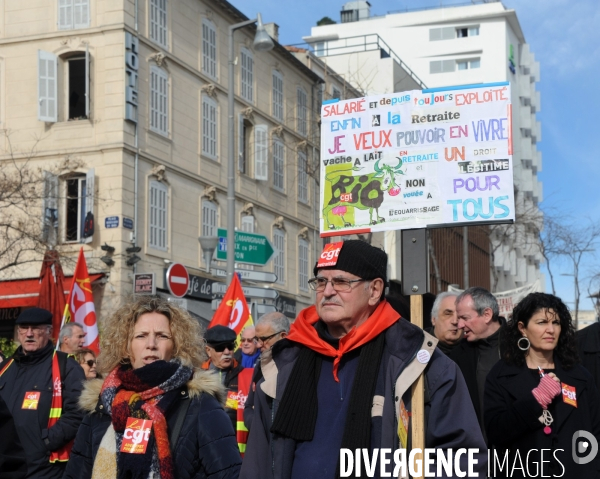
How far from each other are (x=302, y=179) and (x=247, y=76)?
18.9ft

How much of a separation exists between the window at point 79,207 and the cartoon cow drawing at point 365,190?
21.1m

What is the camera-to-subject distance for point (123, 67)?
2714 cm

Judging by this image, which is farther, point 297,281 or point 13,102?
point 297,281

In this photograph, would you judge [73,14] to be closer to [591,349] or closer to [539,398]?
[591,349]

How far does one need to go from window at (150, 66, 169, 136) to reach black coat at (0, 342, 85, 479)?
20.6m

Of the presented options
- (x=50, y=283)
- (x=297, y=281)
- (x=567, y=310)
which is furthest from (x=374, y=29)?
(x=567, y=310)

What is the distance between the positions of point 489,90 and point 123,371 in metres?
2.59

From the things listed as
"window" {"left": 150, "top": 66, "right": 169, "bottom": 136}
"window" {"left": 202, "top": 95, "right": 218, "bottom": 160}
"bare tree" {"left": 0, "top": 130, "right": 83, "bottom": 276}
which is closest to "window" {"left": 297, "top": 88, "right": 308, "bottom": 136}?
"window" {"left": 202, "top": 95, "right": 218, "bottom": 160}

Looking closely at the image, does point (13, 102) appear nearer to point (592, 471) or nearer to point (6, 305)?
point (6, 305)

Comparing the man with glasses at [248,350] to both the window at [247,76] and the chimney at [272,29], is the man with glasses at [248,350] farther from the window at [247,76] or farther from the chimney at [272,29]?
the chimney at [272,29]

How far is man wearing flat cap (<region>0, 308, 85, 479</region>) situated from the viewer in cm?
783

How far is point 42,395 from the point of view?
8047 millimetres

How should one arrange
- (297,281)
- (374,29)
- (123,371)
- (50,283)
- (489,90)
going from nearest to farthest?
(123,371) → (489,90) → (50,283) → (297,281) → (374,29)

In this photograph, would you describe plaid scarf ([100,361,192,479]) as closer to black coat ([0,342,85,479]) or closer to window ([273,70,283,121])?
black coat ([0,342,85,479])
